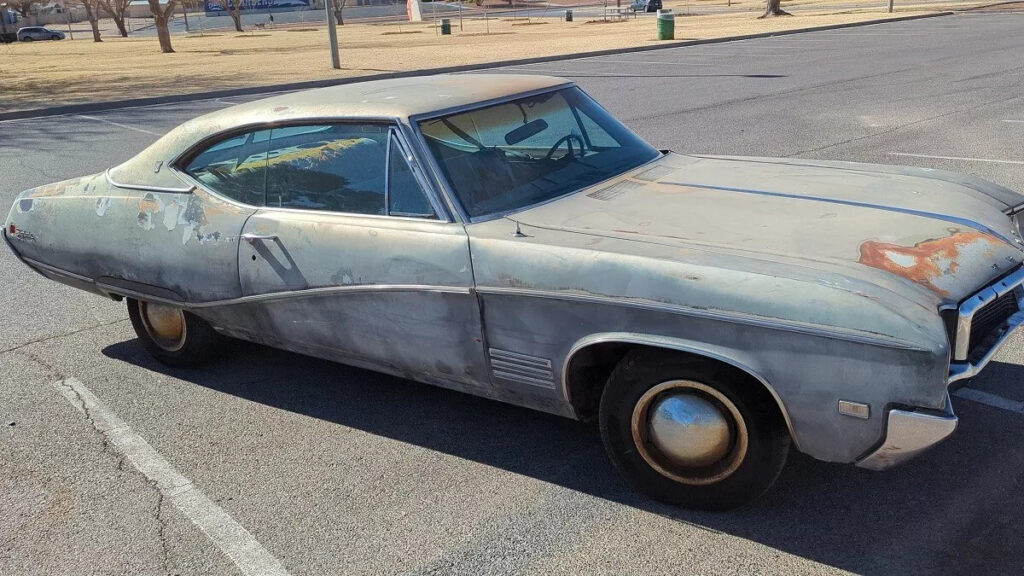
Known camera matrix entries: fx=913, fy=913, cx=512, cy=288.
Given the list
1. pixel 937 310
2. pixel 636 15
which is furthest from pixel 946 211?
pixel 636 15

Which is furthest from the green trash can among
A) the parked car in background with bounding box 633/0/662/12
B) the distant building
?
the distant building

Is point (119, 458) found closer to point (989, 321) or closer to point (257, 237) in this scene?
point (257, 237)

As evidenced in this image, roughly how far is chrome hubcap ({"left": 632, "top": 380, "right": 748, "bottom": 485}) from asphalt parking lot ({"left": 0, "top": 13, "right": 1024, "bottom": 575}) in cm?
18

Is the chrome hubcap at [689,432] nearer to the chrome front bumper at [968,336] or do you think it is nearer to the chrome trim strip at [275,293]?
the chrome front bumper at [968,336]

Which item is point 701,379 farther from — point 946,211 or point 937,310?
point 946,211

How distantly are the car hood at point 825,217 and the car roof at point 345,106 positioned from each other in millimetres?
640

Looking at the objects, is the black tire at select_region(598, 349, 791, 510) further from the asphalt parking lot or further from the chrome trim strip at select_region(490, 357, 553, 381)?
the chrome trim strip at select_region(490, 357, 553, 381)

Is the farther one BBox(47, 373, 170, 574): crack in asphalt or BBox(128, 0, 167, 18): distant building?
BBox(128, 0, 167, 18): distant building

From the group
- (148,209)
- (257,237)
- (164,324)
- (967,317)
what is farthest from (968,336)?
(164,324)

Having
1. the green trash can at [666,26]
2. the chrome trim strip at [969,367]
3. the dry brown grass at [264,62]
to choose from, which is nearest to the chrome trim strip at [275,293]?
the chrome trim strip at [969,367]

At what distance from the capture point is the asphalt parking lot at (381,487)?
291cm

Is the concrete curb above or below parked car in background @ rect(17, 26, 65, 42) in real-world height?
below

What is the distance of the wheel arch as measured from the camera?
277 centimetres

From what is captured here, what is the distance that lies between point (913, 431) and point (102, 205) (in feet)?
12.0
